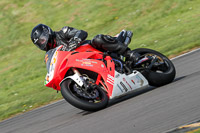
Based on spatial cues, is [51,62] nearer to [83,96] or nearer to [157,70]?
[83,96]

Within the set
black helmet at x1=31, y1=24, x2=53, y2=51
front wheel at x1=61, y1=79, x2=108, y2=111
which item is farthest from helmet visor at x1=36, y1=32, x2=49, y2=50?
front wheel at x1=61, y1=79, x2=108, y2=111

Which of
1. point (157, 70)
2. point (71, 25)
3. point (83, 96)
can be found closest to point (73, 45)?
point (83, 96)

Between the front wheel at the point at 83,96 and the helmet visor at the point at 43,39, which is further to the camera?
the helmet visor at the point at 43,39

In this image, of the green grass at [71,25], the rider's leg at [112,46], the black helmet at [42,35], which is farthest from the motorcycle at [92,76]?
the green grass at [71,25]

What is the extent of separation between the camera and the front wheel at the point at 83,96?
532cm

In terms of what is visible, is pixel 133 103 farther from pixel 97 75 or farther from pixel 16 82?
pixel 16 82

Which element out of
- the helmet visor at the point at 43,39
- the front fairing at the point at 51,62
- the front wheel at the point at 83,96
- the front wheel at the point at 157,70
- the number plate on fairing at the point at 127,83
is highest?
the helmet visor at the point at 43,39

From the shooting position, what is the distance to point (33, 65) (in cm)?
1389

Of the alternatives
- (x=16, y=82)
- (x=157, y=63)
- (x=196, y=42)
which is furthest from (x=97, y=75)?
→ (x=16, y=82)

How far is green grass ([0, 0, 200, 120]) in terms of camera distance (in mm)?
10555

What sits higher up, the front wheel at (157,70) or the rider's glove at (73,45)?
the rider's glove at (73,45)

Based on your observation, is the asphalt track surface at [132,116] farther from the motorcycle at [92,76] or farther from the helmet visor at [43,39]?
the helmet visor at [43,39]

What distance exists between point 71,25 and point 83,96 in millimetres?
11874

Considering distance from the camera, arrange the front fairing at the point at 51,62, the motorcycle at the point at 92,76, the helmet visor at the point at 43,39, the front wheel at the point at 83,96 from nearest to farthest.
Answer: the front wheel at the point at 83,96
the motorcycle at the point at 92,76
the front fairing at the point at 51,62
the helmet visor at the point at 43,39
